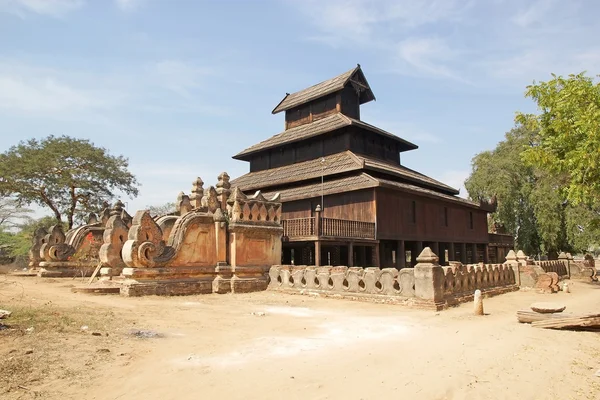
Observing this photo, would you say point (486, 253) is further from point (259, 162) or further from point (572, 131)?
point (572, 131)

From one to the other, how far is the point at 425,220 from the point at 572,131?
16.2m

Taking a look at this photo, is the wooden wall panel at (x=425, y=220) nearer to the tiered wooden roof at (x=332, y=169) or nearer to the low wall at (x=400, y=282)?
the tiered wooden roof at (x=332, y=169)

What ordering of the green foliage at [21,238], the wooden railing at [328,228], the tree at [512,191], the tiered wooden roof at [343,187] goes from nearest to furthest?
1. the wooden railing at [328,228]
2. the tiered wooden roof at [343,187]
3. the tree at [512,191]
4. the green foliage at [21,238]

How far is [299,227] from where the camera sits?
19.5 m

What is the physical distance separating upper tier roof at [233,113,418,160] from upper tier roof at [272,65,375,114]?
190cm

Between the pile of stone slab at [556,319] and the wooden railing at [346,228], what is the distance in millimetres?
10025

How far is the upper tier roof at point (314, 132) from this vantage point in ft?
88.3

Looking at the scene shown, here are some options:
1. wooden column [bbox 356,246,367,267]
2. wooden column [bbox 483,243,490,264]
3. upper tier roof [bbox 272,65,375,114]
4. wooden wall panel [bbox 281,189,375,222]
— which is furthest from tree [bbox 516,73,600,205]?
wooden column [bbox 483,243,490,264]

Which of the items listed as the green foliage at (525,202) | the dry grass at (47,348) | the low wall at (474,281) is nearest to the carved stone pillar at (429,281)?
the low wall at (474,281)

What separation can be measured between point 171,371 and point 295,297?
9.39 m

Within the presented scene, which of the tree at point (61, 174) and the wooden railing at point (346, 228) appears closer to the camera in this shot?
the wooden railing at point (346, 228)

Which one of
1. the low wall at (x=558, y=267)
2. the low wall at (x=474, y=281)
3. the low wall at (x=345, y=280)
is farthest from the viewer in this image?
the low wall at (x=558, y=267)

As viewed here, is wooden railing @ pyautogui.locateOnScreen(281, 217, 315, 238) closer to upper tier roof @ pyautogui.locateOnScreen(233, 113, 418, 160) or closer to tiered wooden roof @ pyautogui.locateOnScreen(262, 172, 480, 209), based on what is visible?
tiered wooden roof @ pyautogui.locateOnScreen(262, 172, 480, 209)

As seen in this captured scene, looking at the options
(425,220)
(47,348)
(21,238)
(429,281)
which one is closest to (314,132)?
(425,220)
